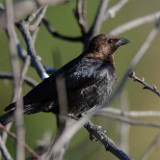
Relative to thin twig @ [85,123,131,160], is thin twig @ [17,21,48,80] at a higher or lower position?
higher

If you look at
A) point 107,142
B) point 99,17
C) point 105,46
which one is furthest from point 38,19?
point 107,142

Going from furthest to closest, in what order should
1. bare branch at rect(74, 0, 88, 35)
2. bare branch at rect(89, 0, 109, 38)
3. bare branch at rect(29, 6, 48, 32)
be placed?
bare branch at rect(74, 0, 88, 35) → bare branch at rect(89, 0, 109, 38) → bare branch at rect(29, 6, 48, 32)

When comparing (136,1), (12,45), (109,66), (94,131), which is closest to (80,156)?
(94,131)

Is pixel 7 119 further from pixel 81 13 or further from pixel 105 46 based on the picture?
pixel 105 46

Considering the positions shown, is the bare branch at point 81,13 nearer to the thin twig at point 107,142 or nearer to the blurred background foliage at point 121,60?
the thin twig at point 107,142

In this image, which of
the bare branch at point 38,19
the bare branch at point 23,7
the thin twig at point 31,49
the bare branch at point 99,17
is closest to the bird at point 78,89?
the thin twig at point 31,49

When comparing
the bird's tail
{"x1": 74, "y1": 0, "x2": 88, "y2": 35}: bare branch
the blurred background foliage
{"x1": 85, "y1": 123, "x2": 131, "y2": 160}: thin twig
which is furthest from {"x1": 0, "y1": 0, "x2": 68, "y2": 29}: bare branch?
the blurred background foliage

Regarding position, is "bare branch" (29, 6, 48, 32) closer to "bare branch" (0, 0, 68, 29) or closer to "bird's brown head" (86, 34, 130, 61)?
"bird's brown head" (86, 34, 130, 61)

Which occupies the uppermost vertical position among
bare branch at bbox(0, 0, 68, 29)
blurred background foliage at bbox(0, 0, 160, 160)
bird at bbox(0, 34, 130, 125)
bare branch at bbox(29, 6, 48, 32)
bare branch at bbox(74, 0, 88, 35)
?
bare branch at bbox(0, 0, 68, 29)

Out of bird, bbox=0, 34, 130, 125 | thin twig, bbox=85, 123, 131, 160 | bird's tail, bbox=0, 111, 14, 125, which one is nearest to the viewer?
thin twig, bbox=85, 123, 131, 160
